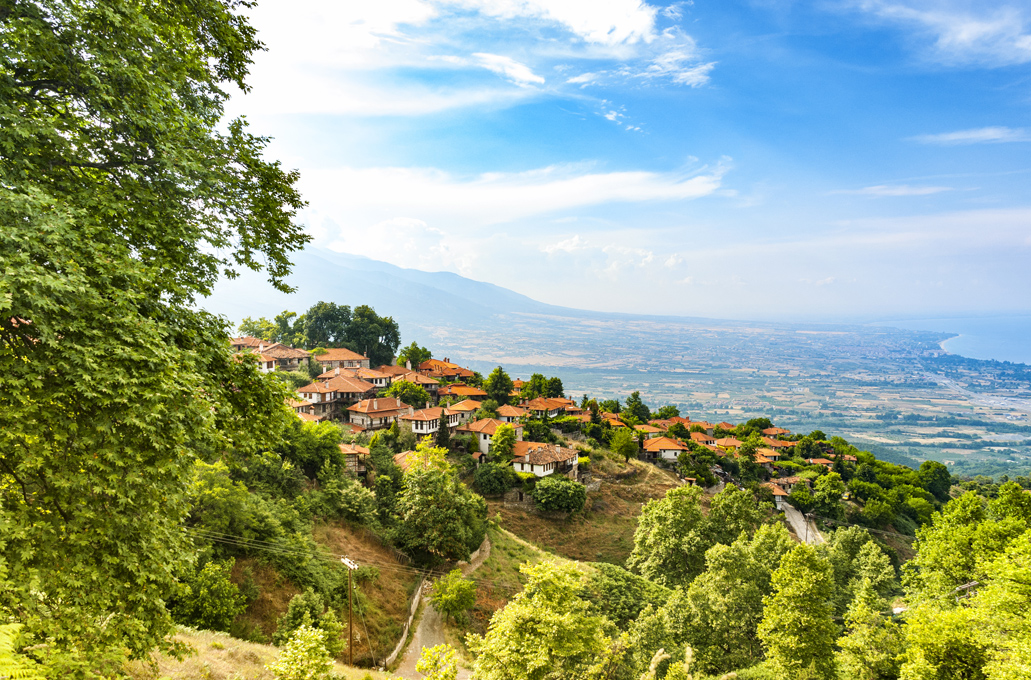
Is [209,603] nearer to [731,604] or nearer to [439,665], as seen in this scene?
[439,665]

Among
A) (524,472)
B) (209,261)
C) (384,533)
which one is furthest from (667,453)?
(209,261)

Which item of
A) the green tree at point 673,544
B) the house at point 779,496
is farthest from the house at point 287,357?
the house at point 779,496

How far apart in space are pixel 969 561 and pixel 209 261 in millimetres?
30071

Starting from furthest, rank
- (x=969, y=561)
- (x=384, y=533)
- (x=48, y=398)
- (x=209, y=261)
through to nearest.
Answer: (x=384, y=533), (x=969, y=561), (x=209, y=261), (x=48, y=398)

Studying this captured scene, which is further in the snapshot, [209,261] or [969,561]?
[969,561]

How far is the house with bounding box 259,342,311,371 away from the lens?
45.7 m

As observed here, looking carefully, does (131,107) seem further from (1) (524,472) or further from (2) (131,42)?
(1) (524,472)

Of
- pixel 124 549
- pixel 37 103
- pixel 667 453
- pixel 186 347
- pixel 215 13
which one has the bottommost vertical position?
pixel 667 453

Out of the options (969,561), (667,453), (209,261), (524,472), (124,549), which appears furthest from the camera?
(667,453)

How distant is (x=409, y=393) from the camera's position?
45.0 m

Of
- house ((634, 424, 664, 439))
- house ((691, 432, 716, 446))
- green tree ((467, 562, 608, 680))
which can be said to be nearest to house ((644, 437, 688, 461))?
house ((634, 424, 664, 439))

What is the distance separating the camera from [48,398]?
4.69 meters

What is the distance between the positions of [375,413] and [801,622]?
3179 cm

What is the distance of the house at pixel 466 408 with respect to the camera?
45.5m
